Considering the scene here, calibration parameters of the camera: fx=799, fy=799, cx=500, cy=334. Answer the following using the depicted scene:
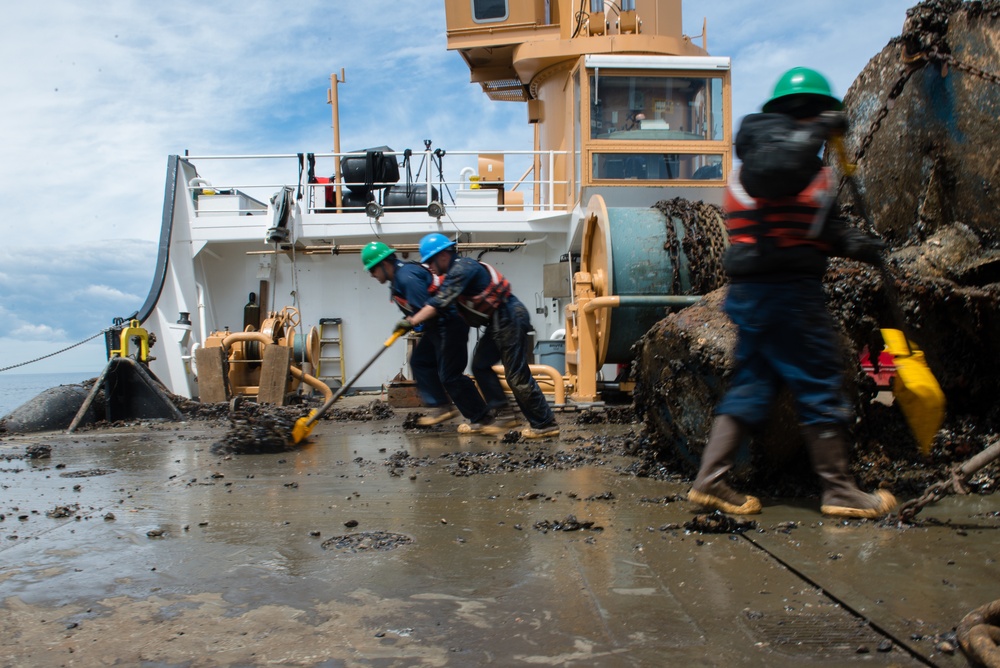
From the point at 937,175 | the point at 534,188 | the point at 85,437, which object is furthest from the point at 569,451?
the point at 534,188

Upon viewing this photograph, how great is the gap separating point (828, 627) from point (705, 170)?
29.4ft

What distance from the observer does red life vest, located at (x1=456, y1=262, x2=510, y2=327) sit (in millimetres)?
6367

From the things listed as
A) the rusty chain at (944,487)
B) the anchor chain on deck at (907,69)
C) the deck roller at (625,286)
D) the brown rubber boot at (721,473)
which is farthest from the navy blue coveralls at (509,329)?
the rusty chain at (944,487)

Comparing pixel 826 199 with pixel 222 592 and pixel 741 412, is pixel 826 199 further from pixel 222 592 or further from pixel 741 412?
pixel 222 592

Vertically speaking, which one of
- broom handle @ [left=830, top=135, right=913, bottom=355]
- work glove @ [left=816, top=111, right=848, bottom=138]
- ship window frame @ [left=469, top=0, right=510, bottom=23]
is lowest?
broom handle @ [left=830, top=135, right=913, bottom=355]

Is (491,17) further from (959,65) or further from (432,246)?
(959,65)

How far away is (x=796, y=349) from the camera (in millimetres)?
3018

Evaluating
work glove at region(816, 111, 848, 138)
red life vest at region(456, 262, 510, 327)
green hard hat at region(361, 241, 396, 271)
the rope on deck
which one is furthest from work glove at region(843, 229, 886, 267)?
green hard hat at region(361, 241, 396, 271)

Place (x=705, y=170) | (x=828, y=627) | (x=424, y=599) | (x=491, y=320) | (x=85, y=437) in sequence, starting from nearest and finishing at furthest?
(x=828, y=627) < (x=424, y=599) < (x=491, y=320) < (x=85, y=437) < (x=705, y=170)

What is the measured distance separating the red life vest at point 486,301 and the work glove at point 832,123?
3.57 metres

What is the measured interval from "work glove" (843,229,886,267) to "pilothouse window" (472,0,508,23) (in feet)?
36.8

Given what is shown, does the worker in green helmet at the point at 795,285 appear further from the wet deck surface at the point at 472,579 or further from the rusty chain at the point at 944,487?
the wet deck surface at the point at 472,579

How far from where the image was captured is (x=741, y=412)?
3094 mm

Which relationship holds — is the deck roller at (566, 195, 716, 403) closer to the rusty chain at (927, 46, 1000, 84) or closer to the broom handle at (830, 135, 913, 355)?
the rusty chain at (927, 46, 1000, 84)
